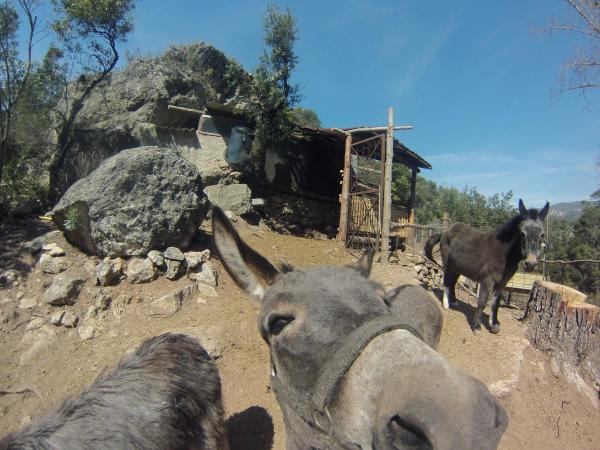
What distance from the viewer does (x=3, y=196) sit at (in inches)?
314

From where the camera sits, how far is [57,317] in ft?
17.8

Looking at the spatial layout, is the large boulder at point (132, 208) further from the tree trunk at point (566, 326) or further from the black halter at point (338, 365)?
the tree trunk at point (566, 326)

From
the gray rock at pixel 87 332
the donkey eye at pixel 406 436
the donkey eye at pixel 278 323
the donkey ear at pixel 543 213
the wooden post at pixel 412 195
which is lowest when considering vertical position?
the gray rock at pixel 87 332

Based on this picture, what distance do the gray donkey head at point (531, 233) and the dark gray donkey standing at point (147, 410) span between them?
218 inches

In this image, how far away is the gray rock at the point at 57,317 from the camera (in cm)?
541

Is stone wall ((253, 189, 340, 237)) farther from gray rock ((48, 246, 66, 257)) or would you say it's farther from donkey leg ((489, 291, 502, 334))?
donkey leg ((489, 291, 502, 334))

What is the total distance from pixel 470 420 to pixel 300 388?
814 millimetres

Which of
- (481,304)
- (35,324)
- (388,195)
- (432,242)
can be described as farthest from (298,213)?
(35,324)

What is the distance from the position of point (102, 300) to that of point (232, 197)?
6.37m

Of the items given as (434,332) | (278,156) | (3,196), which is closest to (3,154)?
(3,196)

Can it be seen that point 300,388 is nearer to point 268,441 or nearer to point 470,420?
point 470,420

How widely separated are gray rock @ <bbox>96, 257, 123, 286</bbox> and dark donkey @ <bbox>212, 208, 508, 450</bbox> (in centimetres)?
470

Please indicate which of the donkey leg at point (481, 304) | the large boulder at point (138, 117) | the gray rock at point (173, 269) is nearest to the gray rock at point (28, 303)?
the gray rock at point (173, 269)

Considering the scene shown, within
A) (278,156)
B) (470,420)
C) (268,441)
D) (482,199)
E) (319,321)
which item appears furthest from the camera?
(482,199)
